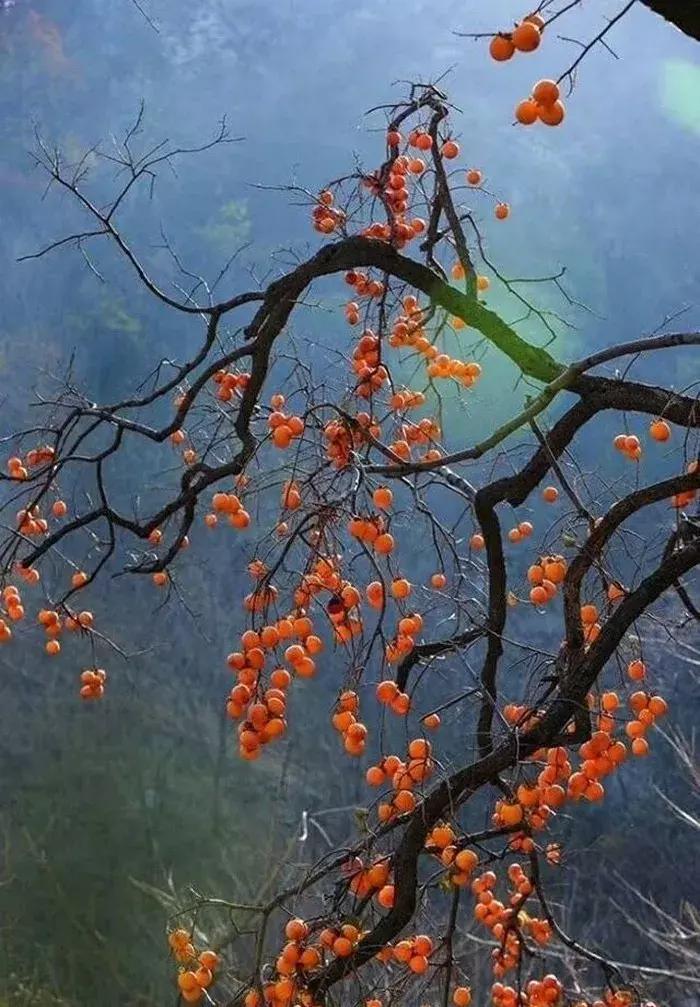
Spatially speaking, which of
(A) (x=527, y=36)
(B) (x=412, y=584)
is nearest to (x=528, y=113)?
(A) (x=527, y=36)

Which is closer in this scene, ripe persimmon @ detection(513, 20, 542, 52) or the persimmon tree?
ripe persimmon @ detection(513, 20, 542, 52)

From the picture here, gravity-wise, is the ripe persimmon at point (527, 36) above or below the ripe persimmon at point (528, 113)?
below

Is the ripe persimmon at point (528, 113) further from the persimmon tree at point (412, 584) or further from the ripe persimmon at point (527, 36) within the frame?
the ripe persimmon at point (527, 36)

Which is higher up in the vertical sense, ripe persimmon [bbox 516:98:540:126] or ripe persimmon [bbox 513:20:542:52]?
ripe persimmon [bbox 516:98:540:126]

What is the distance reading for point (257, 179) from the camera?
1103 centimetres

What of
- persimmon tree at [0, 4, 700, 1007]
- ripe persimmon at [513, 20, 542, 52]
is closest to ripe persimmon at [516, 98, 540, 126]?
persimmon tree at [0, 4, 700, 1007]

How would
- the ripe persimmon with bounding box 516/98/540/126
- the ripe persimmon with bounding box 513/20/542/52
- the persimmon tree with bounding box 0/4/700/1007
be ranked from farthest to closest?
1. the persimmon tree with bounding box 0/4/700/1007
2. the ripe persimmon with bounding box 516/98/540/126
3. the ripe persimmon with bounding box 513/20/542/52

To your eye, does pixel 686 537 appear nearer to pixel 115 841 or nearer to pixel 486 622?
pixel 486 622

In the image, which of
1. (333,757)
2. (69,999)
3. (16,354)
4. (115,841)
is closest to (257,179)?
(16,354)

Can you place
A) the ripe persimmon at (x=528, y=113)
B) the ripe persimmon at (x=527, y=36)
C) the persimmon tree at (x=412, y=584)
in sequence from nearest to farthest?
the ripe persimmon at (x=527, y=36) < the ripe persimmon at (x=528, y=113) < the persimmon tree at (x=412, y=584)

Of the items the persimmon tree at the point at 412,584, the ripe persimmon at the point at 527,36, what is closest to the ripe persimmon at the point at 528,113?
the persimmon tree at the point at 412,584

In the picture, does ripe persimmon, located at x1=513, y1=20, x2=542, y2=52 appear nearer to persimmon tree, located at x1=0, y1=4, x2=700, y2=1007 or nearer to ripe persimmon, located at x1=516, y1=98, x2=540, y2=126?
persimmon tree, located at x1=0, y1=4, x2=700, y2=1007

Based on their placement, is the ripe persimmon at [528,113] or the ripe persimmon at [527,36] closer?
the ripe persimmon at [527,36]

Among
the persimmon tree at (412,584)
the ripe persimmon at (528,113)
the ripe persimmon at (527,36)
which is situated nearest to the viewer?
the ripe persimmon at (527,36)
